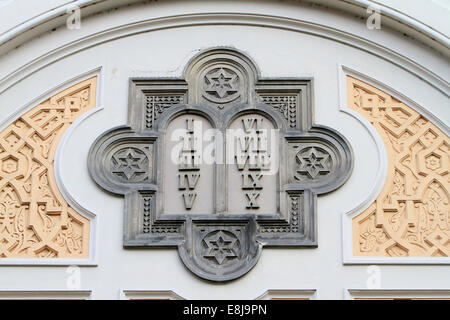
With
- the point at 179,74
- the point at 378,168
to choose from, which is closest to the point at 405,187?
the point at 378,168

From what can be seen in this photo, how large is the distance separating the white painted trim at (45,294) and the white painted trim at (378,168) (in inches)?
84.1

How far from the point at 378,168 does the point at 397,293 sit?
1087mm

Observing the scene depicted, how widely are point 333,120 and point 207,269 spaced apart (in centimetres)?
170

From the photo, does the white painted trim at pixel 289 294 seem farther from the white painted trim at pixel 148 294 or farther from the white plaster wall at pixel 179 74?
the white painted trim at pixel 148 294

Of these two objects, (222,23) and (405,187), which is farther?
(222,23)

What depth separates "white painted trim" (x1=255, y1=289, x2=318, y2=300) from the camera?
9648mm

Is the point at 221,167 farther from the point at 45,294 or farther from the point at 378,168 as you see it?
the point at 45,294

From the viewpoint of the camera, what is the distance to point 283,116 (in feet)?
33.7

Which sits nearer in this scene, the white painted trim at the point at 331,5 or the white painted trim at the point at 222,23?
the white painted trim at the point at 331,5

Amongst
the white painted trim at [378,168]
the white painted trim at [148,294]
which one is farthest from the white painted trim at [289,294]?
the white painted trim at [148,294]

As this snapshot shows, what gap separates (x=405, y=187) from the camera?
32.8 ft

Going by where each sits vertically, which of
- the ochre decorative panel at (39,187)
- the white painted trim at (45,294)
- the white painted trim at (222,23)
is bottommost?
the white painted trim at (45,294)

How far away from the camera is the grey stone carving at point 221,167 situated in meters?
9.85
